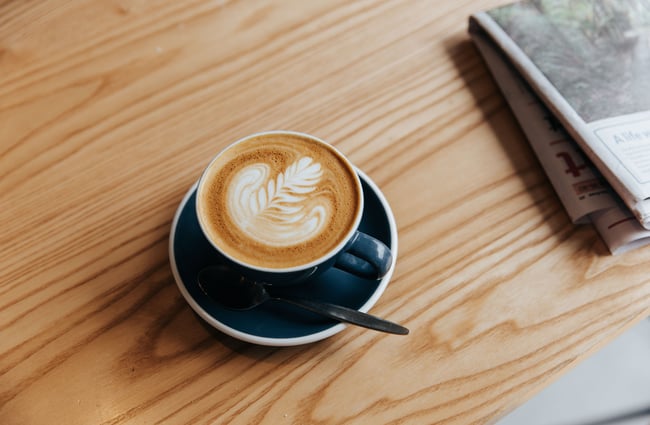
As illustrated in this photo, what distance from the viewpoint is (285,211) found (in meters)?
0.45

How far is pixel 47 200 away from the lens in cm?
53

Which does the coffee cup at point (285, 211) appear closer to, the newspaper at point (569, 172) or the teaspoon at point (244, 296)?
the teaspoon at point (244, 296)

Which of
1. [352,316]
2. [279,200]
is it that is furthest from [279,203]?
[352,316]

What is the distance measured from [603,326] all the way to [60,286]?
18.8 inches

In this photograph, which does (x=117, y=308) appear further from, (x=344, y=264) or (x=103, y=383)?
(x=344, y=264)

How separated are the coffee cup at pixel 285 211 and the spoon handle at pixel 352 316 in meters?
0.03

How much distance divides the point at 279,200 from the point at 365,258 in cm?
8

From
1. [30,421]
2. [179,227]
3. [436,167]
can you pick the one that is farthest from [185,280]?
→ [436,167]

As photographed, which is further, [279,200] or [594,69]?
[594,69]

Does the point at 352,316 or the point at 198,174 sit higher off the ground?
the point at 198,174

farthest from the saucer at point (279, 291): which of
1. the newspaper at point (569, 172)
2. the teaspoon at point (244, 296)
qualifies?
the newspaper at point (569, 172)

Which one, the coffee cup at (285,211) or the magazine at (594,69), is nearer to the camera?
the coffee cup at (285,211)

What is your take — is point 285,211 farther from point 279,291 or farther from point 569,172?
point 569,172

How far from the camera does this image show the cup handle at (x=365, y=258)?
1.47 ft
